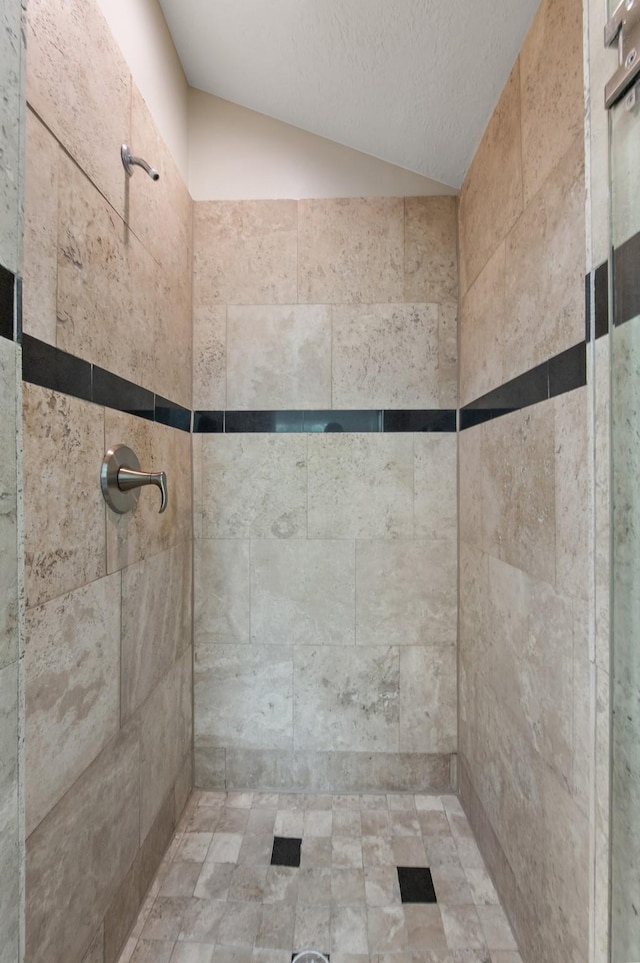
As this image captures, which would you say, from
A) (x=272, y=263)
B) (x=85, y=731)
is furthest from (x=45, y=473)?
(x=272, y=263)

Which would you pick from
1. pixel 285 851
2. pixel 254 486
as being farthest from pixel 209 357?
pixel 285 851

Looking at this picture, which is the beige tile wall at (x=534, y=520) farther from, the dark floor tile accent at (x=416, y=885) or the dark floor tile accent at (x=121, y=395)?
the dark floor tile accent at (x=121, y=395)

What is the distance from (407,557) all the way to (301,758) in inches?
36.7

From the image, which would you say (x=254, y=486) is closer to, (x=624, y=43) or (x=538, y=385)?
(x=538, y=385)

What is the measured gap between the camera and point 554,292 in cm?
95

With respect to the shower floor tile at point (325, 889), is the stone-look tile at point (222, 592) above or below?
above

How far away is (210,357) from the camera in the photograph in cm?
166

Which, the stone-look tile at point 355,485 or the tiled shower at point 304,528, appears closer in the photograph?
the tiled shower at point 304,528

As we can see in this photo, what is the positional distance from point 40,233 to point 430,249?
141 centimetres

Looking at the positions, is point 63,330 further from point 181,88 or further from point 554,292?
point 181,88

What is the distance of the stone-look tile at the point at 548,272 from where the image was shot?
858 mm

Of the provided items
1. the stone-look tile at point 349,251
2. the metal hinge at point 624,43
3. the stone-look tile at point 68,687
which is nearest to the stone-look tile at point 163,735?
the stone-look tile at point 68,687

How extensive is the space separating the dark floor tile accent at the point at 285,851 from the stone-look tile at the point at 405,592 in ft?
2.30

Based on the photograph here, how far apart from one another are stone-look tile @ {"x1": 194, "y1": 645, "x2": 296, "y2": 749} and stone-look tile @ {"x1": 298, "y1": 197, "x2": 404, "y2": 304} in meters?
1.50
